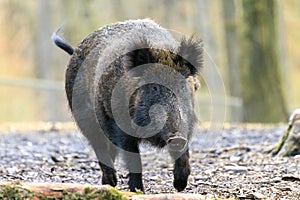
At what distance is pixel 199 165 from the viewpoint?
7828mm

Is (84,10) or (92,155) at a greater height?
(84,10)

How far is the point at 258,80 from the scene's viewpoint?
13.5m

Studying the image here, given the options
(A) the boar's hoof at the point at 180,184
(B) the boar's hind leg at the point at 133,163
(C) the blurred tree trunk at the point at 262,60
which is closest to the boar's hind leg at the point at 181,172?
(A) the boar's hoof at the point at 180,184

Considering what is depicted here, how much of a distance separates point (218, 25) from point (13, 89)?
37.0 ft

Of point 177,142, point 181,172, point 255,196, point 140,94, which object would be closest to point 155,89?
point 140,94

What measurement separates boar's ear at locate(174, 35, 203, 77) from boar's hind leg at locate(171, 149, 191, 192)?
0.73 m

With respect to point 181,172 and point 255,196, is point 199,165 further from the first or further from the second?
point 255,196

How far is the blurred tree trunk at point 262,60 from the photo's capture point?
13.4 meters

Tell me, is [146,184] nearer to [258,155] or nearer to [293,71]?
[258,155]

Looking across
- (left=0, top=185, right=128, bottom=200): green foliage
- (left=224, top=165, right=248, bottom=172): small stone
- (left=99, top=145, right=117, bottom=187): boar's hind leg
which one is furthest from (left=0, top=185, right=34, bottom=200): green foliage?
(left=224, top=165, right=248, bottom=172): small stone

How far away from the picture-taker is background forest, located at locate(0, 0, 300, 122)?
13.5m

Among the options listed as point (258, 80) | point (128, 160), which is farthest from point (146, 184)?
point (258, 80)

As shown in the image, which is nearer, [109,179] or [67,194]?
[67,194]

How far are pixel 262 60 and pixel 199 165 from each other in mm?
6092
